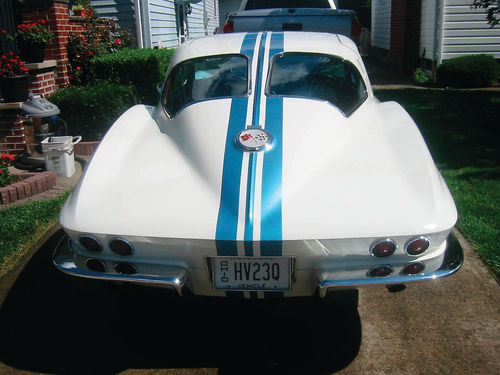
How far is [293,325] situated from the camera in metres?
3.19

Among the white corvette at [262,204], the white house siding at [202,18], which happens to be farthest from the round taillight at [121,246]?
the white house siding at [202,18]

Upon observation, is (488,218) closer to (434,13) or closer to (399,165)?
(399,165)

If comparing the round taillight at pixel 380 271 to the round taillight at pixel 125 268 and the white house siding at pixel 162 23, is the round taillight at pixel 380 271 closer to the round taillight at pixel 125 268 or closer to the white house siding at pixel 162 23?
the round taillight at pixel 125 268

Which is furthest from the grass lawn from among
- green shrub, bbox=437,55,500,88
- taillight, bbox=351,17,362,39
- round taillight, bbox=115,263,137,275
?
round taillight, bbox=115,263,137,275

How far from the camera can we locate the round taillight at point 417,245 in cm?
248

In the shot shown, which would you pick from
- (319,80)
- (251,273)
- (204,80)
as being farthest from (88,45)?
(251,273)

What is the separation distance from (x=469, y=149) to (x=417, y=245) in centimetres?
440

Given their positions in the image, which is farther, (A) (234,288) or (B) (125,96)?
(B) (125,96)

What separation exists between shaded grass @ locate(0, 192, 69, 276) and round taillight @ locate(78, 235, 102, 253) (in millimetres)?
1559

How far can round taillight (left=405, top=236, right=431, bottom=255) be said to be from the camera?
97.7 inches

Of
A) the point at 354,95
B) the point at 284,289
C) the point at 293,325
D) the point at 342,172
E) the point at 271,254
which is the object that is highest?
the point at 354,95

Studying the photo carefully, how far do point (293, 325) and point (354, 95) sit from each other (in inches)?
68.3

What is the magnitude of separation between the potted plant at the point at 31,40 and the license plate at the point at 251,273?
591 cm

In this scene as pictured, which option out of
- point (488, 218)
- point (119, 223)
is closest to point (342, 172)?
point (119, 223)
